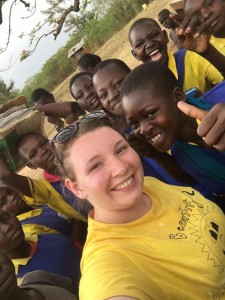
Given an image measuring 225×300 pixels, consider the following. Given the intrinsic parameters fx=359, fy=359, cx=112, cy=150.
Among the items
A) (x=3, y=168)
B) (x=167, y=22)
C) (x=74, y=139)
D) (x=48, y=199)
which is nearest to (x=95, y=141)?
(x=74, y=139)

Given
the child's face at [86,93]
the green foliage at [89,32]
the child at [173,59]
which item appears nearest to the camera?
the child at [173,59]

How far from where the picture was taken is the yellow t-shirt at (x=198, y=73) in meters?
2.60

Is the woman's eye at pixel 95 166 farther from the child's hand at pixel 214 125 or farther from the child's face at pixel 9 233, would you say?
the child's face at pixel 9 233

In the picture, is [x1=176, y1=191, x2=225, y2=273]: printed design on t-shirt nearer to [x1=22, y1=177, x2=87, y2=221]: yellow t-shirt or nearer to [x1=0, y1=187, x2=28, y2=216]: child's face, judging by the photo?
[x1=22, y1=177, x2=87, y2=221]: yellow t-shirt

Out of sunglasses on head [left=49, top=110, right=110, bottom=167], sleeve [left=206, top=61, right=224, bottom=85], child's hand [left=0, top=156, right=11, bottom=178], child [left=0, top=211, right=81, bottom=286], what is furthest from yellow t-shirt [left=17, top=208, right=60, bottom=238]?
sleeve [left=206, top=61, right=224, bottom=85]

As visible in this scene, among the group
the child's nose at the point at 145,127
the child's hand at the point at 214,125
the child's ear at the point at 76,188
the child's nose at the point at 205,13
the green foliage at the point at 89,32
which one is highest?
the child's hand at the point at 214,125

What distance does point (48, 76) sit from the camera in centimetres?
2111

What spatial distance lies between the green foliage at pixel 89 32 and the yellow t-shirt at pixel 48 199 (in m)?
14.8

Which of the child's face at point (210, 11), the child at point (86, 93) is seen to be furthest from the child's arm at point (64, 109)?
the child's face at point (210, 11)

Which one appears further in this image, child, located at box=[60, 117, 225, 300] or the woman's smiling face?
the woman's smiling face

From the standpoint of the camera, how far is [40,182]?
2.69 m

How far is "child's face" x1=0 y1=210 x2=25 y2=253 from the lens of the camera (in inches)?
81.5

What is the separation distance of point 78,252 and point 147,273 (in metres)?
1.09

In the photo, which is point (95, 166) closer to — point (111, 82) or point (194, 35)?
point (194, 35)
